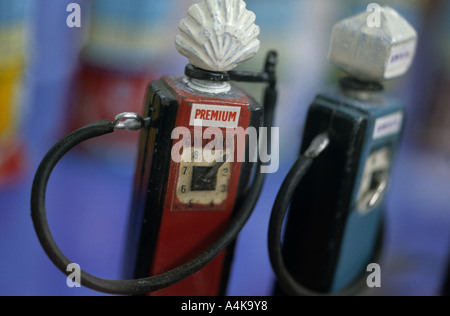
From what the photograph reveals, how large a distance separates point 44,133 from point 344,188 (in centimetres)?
110

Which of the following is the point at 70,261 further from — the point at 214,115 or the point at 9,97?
the point at 9,97

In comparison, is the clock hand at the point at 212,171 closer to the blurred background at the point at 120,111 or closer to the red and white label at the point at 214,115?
the red and white label at the point at 214,115

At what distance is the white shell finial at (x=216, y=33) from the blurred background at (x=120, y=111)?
0.54 meters

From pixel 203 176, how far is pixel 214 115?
0.30 ft

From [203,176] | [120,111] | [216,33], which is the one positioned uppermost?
[216,33]

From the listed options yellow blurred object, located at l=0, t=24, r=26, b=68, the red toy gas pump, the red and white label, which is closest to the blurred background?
yellow blurred object, located at l=0, t=24, r=26, b=68

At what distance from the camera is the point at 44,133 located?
5.44 feet

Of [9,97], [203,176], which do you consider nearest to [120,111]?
[9,97]

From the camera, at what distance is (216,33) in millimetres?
698

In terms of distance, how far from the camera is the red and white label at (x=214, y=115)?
0.72 meters

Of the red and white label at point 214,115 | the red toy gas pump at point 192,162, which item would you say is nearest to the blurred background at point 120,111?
the red toy gas pump at point 192,162

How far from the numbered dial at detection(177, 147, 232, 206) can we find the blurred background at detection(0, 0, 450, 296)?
1.23 feet
